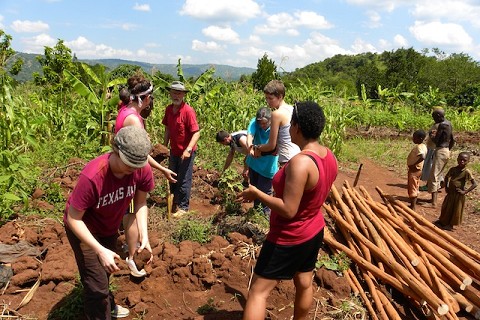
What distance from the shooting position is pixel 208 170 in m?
6.98

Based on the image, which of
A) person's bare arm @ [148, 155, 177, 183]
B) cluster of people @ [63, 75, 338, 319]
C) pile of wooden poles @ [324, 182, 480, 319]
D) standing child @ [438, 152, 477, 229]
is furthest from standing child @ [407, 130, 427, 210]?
person's bare arm @ [148, 155, 177, 183]

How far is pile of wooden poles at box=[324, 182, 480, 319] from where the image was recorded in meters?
3.17

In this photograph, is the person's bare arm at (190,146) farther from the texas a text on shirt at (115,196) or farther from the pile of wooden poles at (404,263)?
the texas a text on shirt at (115,196)

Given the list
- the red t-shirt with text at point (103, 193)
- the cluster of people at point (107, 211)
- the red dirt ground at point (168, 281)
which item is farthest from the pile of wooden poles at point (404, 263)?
the red t-shirt with text at point (103, 193)

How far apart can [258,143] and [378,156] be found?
6.66 metres

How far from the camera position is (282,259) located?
2.41 metres

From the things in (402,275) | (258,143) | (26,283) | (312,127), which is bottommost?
(26,283)

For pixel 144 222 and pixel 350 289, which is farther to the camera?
pixel 350 289

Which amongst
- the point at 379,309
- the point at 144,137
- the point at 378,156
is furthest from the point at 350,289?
the point at 378,156

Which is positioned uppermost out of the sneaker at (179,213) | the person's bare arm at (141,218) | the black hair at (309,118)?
the black hair at (309,118)

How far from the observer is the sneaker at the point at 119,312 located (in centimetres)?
297

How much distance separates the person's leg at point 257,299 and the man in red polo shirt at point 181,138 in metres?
2.42

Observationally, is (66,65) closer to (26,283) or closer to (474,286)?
(26,283)

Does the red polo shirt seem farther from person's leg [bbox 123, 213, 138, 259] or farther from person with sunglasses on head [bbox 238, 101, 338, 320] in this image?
person with sunglasses on head [bbox 238, 101, 338, 320]
